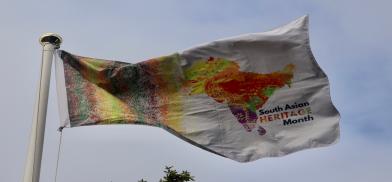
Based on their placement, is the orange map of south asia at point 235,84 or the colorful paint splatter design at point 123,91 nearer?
the colorful paint splatter design at point 123,91

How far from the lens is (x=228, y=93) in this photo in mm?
11078

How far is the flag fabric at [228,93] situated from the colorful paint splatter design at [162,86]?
0.05ft

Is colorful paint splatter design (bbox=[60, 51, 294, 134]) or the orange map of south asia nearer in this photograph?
colorful paint splatter design (bbox=[60, 51, 294, 134])

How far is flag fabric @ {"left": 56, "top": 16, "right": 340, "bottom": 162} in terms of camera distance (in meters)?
10.5

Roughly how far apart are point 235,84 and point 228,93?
0.20m

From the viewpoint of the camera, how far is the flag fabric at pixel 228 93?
1048cm

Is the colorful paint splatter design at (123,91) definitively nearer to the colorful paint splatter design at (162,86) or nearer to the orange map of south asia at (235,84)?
the colorful paint splatter design at (162,86)

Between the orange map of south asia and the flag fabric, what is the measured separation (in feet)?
Result: 0.05

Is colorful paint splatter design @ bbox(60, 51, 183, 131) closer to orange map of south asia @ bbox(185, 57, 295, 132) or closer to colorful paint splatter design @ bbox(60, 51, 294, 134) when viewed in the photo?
colorful paint splatter design @ bbox(60, 51, 294, 134)

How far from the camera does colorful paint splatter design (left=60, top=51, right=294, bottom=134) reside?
34.1 feet

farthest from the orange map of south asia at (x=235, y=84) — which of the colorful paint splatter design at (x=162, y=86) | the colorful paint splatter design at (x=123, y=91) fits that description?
the colorful paint splatter design at (x=123, y=91)

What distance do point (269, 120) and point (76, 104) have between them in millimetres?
2911

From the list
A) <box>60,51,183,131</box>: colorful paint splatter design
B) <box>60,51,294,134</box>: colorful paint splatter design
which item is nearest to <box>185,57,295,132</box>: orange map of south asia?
<box>60,51,294,134</box>: colorful paint splatter design

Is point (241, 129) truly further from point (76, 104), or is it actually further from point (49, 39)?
point (49, 39)
